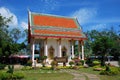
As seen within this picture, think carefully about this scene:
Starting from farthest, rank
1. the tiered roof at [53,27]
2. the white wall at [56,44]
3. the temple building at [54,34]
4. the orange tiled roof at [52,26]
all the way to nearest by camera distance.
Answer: the white wall at [56,44], the temple building at [54,34], the orange tiled roof at [52,26], the tiered roof at [53,27]

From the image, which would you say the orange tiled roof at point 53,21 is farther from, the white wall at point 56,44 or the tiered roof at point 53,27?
the white wall at point 56,44

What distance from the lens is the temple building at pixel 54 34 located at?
3469cm

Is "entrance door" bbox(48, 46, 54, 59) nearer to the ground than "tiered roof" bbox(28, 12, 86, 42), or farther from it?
nearer to the ground

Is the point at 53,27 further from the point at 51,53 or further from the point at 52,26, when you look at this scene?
the point at 51,53

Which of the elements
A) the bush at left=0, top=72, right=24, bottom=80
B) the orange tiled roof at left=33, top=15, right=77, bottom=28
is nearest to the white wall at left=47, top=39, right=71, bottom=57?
the orange tiled roof at left=33, top=15, right=77, bottom=28

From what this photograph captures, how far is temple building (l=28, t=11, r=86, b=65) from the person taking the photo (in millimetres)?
34688

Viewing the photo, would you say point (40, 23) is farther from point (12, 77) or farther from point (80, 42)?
point (12, 77)

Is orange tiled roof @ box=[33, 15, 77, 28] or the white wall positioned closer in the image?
orange tiled roof @ box=[33, 15, 77, 28]

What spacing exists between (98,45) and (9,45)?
13460mm

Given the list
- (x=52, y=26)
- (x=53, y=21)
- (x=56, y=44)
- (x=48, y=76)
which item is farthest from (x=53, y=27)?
(x=48, y=76)

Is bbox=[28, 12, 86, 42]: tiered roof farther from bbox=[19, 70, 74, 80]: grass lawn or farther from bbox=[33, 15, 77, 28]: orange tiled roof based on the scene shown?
bbox=[19, 70, 74, 80]: grass lawn

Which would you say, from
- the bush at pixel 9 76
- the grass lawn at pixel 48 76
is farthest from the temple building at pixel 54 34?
the bush at pixel 9 76

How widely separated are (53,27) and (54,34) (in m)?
1.77

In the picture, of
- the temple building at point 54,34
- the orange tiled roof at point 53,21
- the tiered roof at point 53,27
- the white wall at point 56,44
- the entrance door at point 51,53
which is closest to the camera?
the tiered roof at point 53,27
